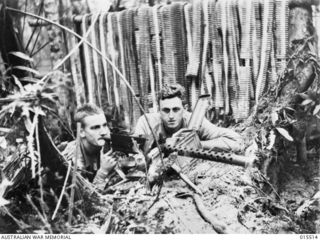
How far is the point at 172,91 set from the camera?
13.5 feet

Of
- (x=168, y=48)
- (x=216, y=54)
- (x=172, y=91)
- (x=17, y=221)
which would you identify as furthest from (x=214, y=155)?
(x=17, y=221)

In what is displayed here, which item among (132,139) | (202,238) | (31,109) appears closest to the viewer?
(31,109)

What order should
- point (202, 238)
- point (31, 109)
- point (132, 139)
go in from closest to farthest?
point (31, 109), point (202, 238), point (132, 139)

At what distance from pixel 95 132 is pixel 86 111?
23cm

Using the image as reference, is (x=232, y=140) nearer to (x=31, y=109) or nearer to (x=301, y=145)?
(x=301, y=145)

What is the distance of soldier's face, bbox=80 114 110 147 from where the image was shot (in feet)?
13.5

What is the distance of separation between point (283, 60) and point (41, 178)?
90.5 inches

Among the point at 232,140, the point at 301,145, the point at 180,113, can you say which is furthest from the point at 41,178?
the point at 301,145

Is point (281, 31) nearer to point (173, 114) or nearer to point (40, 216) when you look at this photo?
point (173, 114)

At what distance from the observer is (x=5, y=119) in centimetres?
387

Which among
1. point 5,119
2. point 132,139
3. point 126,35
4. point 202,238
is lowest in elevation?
point 202,238

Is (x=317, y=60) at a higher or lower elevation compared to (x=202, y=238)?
higher

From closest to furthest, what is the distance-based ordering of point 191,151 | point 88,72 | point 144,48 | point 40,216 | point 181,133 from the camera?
point 40,216 < point 191,151 < point 181,133 < point 144,48 < point 88,72

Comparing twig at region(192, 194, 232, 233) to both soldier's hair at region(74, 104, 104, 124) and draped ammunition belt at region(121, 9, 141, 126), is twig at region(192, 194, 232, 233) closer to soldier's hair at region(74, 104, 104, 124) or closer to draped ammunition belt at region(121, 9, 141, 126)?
draped ammunition belt at region(121, 9, 141, 126)
